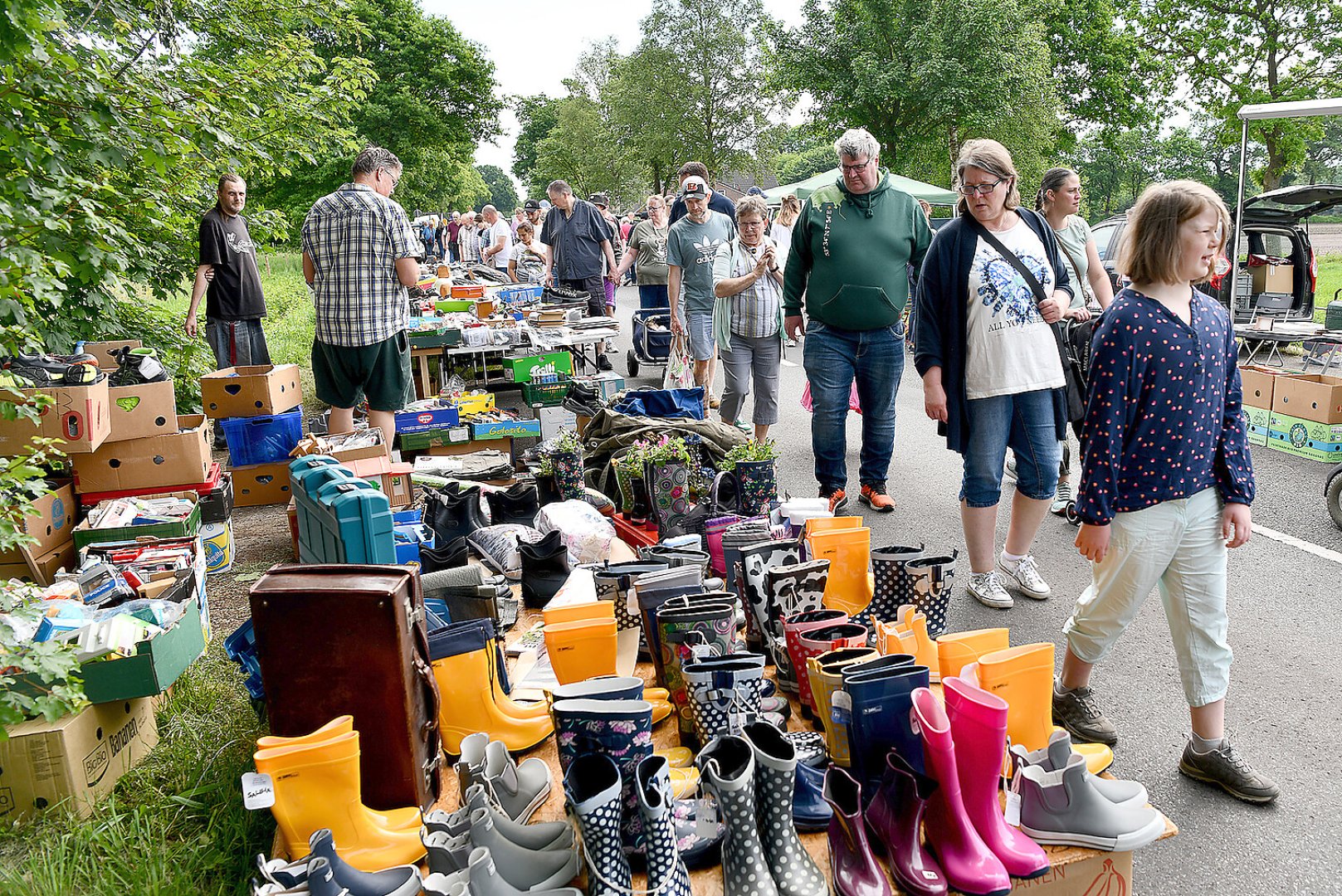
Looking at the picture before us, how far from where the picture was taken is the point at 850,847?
6.53 ft

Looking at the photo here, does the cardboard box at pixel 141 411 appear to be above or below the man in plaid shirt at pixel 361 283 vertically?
below

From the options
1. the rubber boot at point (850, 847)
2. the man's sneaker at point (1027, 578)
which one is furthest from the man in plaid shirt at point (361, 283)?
the rubber boot at point (850, 847)

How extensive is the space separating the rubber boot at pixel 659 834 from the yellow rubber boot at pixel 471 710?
0.74m

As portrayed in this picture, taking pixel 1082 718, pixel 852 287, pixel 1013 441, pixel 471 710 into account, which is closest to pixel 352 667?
pixel 471 710

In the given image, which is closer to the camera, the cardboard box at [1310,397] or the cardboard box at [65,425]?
the cardboard box at [65,425]

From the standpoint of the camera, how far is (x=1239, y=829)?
2.72 meters

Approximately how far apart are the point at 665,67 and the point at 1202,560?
39.6 meters

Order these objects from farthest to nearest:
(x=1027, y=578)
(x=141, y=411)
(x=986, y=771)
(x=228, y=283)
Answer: (x=228, y=283), (x=141, y=411), (x=1027, y=578), (x=986, y=771)

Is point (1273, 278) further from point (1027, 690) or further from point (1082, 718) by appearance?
point (1027, 690)

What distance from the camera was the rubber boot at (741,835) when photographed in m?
1.90

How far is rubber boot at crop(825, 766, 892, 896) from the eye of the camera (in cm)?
194

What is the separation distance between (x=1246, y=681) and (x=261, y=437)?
230 inches

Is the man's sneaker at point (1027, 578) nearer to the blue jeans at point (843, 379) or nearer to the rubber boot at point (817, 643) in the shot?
the blue jeans at point (843, 379)

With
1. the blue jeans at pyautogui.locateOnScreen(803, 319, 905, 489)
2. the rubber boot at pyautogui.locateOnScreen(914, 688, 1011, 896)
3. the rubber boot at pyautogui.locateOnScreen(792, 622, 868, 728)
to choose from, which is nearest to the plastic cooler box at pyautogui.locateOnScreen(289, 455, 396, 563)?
the rubber boot at pyautogui.locateOnScreen(792, 622, 868, 728)
